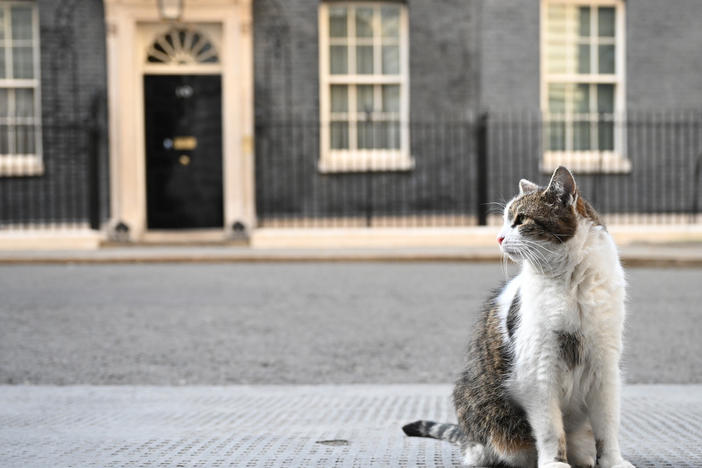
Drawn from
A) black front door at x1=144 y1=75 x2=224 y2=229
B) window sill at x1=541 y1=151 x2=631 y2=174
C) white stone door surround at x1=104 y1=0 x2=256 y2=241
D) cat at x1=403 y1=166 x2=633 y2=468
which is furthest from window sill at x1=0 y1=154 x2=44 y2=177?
cat at x1=403 y1=166 x2=633 y2=468

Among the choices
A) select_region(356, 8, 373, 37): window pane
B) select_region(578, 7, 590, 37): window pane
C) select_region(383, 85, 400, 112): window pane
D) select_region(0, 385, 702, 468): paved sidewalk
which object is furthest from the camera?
select_region(578, 7, 590, 37): window pane

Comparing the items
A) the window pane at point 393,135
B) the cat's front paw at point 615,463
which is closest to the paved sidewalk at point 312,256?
the window pane at point 393,135

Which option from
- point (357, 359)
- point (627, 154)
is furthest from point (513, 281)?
point (627, 154)

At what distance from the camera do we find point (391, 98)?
16375 millimetres

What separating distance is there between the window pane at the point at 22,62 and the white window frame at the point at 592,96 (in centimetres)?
854

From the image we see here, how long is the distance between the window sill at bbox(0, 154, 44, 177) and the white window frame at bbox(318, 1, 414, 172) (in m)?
4.60

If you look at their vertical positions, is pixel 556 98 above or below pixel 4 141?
above

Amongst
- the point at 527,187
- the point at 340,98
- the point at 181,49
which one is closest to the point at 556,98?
the point at 340,98

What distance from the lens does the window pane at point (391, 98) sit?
53.7 ft

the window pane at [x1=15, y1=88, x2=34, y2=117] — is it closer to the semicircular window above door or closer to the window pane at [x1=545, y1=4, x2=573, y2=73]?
the semicircular window above door

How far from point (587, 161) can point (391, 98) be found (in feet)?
11.5

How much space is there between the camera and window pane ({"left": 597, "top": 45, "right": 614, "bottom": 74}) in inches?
658

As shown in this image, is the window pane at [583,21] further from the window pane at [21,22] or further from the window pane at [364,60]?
the window pane at [21,22]

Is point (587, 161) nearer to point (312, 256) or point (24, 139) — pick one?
point (312, 256)
